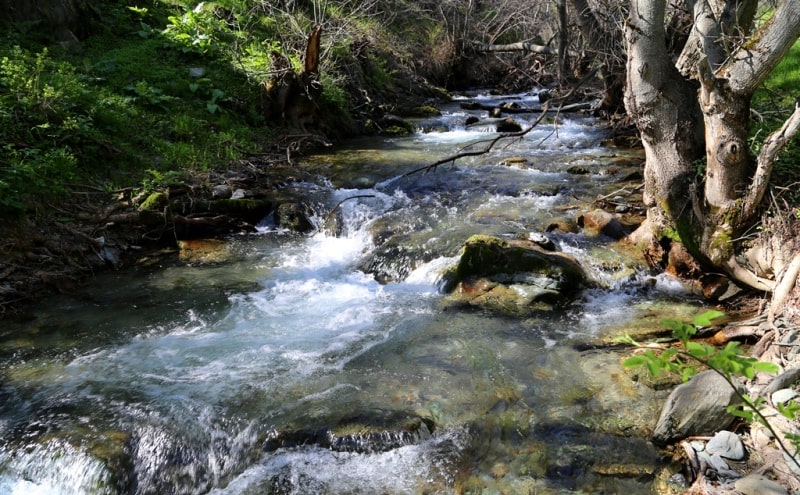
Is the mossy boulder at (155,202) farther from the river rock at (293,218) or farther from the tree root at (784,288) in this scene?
the tree root at (784,288)

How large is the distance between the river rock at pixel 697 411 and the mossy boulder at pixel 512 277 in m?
2.24

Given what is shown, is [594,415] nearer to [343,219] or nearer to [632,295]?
[632,295]

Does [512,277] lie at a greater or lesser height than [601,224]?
lesser

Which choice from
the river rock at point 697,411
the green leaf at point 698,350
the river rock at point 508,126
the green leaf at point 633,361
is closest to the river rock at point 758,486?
the river rock at point 697,411

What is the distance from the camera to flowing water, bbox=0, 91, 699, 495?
3965 mm

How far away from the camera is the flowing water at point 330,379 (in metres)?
3.96

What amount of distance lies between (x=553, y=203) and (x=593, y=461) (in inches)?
227

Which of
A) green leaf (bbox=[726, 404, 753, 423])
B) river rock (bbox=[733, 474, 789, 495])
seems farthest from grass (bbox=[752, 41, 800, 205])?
green leaf (bbox=[726, 404, 753, 423])

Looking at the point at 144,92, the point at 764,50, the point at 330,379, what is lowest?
the point at 330,379

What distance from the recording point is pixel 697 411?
12.9 ft

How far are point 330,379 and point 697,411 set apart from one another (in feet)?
10.0

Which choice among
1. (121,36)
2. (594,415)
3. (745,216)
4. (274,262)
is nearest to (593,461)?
(594,415)

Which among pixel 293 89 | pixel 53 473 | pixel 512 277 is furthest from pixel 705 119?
pixel 293 89

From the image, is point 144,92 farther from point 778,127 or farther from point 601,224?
point 778,127
